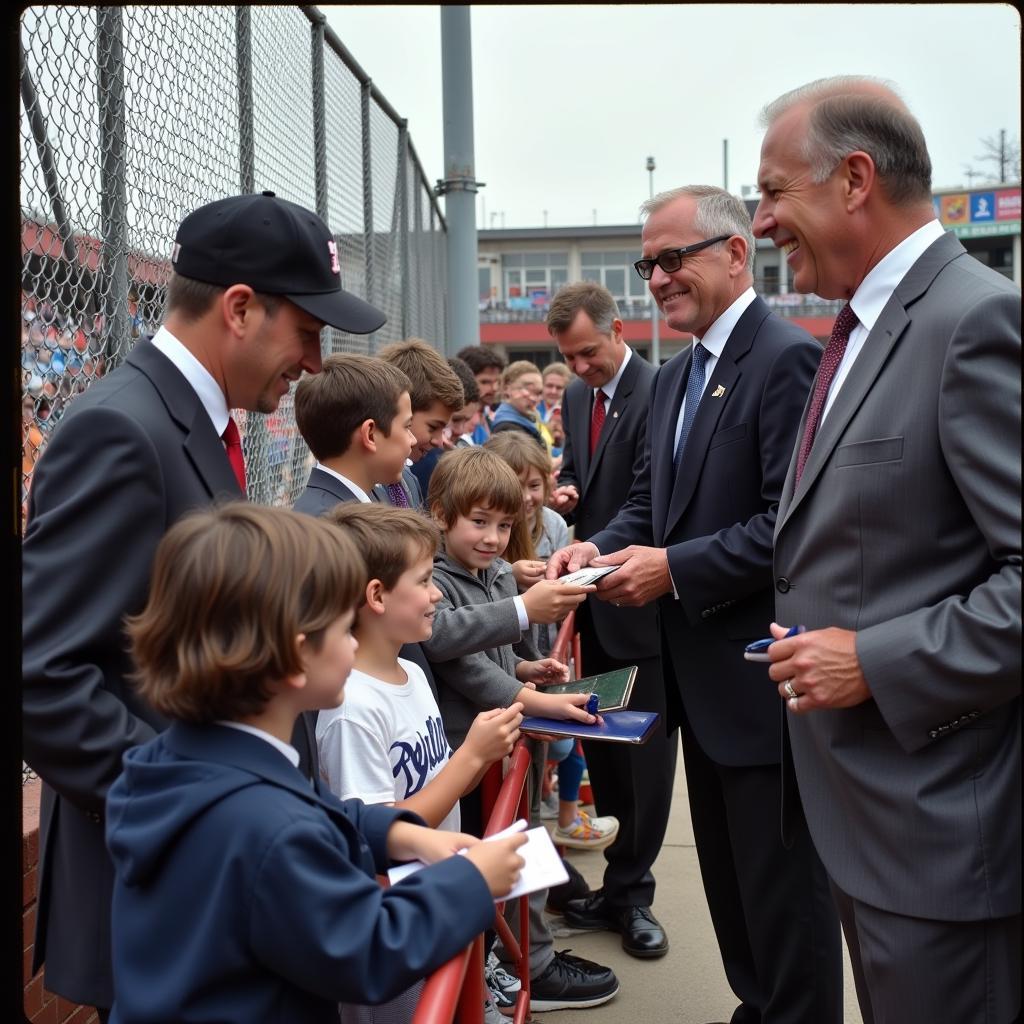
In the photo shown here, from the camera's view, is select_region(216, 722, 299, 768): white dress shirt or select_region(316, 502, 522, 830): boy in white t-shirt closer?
select_region(216, 722, 299, 768): white dress shirt

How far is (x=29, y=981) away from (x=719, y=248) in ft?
8.97

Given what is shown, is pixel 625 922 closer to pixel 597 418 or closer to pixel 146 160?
pixel 597 418

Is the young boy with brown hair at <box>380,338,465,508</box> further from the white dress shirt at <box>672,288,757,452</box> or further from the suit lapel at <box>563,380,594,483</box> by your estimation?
the suit lapel at <box>563,380,594,483</box>

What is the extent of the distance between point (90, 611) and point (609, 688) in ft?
5.00

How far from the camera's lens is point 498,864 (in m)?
1.63

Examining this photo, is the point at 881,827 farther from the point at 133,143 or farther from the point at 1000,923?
the point at 133,143

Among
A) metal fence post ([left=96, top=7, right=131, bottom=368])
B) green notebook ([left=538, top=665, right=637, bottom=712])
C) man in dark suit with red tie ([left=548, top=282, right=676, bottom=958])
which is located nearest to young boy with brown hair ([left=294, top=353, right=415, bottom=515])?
metal fence post ([left=96, top=7, right=131, bottom=368])

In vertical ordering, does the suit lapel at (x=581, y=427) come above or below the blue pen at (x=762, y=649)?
above

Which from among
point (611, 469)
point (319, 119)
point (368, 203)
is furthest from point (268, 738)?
point (368, 203)

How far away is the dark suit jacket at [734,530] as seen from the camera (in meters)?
3.03

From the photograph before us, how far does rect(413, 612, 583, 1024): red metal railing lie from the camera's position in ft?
4.90

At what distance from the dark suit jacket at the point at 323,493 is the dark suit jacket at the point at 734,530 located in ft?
Answer: 3.08

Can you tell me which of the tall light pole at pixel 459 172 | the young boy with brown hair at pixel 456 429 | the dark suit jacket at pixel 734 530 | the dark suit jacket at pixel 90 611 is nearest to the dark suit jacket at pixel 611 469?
the young boy with brown hair at pixel 456 429

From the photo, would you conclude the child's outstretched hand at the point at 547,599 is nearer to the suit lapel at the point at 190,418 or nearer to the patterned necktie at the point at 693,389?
the patterned necktie at the point at 693,389
